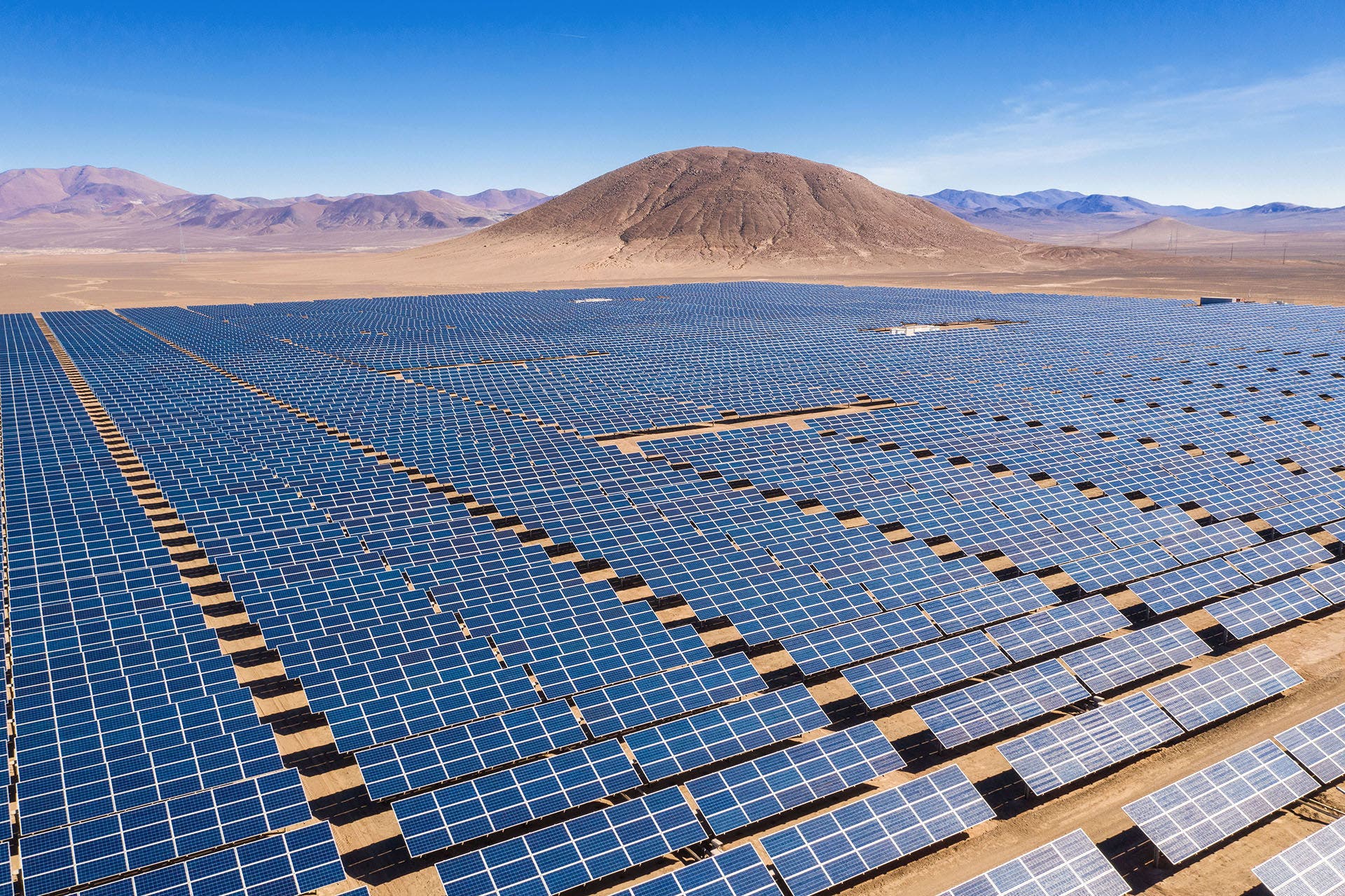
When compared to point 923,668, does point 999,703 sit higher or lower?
lower

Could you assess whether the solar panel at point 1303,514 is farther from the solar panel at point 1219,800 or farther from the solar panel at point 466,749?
the solar panel at point 466,749

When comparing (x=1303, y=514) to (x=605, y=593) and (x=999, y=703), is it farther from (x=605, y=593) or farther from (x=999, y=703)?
(x=605, y=593)

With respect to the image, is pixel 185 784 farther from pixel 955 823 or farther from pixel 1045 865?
pixel 1045 865

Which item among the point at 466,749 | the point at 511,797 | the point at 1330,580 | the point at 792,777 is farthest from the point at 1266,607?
the point at 466,749

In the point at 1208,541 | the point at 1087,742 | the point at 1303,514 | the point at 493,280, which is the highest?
the point at 493,280

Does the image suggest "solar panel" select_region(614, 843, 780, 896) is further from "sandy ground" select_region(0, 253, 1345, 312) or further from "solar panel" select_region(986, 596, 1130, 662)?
"sandy ground" select_region(0, 253, 1345, 312)

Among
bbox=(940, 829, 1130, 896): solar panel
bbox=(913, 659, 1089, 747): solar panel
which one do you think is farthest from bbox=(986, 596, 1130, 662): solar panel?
bbox=(940, 829, 1130, 896): solar panel
